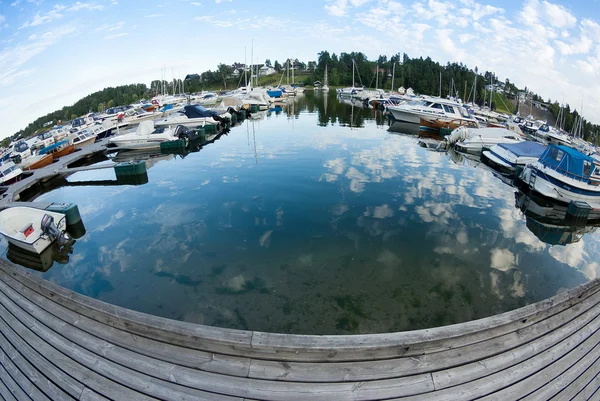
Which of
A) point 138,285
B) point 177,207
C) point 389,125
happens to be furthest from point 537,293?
point 389,125

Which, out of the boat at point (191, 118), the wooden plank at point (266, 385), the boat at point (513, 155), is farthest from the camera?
the boat at point (191, 118)

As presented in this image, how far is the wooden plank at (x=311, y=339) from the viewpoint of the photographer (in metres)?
4.97

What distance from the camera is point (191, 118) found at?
3609 cm

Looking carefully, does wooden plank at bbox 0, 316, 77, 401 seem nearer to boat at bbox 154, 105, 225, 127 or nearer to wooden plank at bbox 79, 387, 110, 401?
wooden plank at bbox 79, 387, 110, 401

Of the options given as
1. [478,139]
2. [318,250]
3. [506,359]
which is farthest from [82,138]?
[478,139]

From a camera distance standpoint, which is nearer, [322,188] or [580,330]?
[580,330]

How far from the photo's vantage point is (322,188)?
55.6ft

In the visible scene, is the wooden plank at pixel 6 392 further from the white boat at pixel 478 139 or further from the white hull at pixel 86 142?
the white boat at pixel 478 139

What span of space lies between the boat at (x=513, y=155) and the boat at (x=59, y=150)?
3128cm

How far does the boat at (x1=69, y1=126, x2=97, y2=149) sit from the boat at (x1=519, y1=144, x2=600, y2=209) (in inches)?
1295

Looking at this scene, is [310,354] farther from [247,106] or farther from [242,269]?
[247,106]

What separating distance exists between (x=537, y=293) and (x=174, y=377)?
31.5 feet

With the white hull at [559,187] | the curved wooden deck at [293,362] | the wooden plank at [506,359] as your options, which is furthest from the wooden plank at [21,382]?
the white hull at [559,187]

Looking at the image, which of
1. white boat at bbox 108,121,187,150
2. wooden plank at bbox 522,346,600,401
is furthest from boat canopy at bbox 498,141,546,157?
white boat at bbox 108,121,187,150
